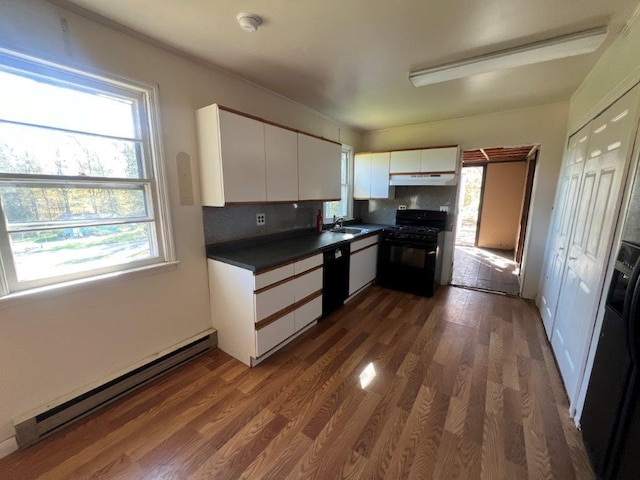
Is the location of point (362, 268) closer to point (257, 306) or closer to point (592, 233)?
point (257, 306)

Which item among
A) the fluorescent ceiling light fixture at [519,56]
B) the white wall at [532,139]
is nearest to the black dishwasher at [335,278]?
the fluorescent ceiling light fixture at [519,56]

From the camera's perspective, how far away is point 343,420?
5.47ft

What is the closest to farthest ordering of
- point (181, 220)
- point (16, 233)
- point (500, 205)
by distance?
point (16, 233), point (181, 220), point (500, 205)

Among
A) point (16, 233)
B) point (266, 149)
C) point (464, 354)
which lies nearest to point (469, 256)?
point (464, 354)

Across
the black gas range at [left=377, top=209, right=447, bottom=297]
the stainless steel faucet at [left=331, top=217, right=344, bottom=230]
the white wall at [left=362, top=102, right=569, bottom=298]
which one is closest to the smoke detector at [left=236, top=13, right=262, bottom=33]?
the stainless steel faucet at [left=331, top=217, right=344, bottom=230]

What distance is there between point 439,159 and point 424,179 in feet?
1.03

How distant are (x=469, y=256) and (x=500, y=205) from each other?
1.83 m

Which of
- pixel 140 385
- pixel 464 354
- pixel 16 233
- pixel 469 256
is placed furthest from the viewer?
pixel 469 256

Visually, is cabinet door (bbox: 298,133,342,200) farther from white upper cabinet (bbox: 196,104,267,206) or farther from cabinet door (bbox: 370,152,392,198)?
cabinet door (bbox: 370,152,392,198)

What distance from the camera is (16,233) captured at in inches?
55.6

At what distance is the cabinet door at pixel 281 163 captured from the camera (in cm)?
237

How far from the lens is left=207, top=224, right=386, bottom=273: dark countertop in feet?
6.88

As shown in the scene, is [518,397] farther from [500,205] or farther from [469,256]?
[500,205]

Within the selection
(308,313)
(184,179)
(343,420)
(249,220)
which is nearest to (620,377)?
(343,420)
